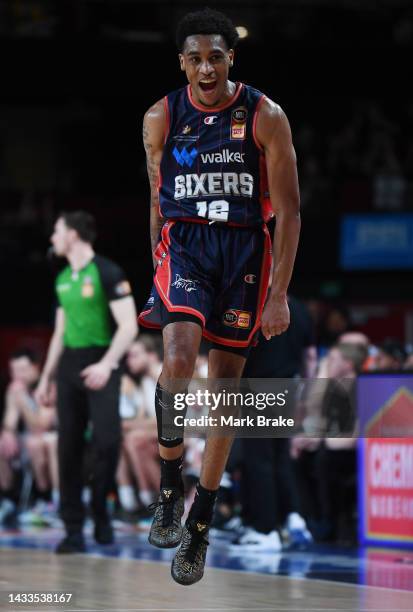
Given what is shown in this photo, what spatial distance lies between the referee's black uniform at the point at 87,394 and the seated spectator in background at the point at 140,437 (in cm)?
216

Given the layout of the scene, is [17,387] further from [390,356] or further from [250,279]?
[250,279]

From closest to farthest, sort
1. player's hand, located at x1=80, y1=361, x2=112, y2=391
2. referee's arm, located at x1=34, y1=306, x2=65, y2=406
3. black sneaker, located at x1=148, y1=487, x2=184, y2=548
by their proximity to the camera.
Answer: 1. black sneaker, located at x1=148, y1=487, x2=184, y2=548
2. player's hand, located at x1=80, y1=361, x2=112, y2=391
3. referee's arm, located at x1=34, y1=306, x2=65, y2=406

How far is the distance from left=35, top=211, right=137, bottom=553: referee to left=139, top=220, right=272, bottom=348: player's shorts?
3.13 metres

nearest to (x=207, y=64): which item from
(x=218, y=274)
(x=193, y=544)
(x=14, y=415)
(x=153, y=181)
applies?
(x=153, y=181)

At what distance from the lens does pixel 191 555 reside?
5.15m

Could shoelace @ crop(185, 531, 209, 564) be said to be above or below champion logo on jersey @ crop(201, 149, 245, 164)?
below

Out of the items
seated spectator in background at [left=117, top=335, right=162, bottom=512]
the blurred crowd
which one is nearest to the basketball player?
the blurred crowd

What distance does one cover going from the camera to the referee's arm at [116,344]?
820 centimetres

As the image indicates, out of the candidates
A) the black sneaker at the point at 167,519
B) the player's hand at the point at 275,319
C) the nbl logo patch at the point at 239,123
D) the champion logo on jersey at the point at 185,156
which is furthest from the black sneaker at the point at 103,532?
the nbl logo patch at the point at 239,123

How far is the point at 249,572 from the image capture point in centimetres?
688

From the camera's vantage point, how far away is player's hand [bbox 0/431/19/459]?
39.4 ft

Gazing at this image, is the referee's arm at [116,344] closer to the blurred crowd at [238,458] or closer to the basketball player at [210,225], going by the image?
the blurred crowd at [238,458]

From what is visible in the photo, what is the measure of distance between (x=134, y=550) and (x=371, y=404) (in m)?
1.89

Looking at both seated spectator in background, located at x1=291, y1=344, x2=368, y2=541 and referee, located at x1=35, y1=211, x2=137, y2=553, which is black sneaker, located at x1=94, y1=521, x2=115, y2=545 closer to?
referee, located at x1=35, y1=211, x2=137, y2=553
